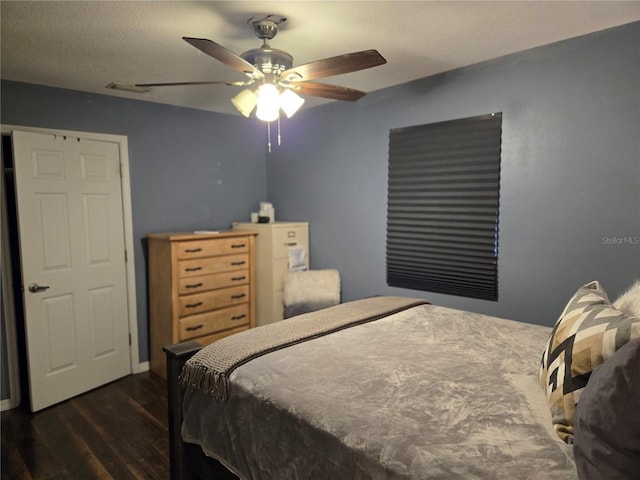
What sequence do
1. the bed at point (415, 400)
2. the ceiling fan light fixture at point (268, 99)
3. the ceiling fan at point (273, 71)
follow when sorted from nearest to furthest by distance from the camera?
the bed at point (415, 400)
the ceiling fan at point (273, 71)
the ceiling fan light fixture at point (268, 99)

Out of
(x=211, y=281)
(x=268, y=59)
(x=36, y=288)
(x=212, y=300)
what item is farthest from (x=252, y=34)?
(x=36, y=288)

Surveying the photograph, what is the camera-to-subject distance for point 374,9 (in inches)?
79.0

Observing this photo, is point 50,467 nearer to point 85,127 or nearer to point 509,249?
point 85,127

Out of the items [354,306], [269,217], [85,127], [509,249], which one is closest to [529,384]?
[354,306]

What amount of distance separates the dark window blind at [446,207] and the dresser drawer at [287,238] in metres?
0.99

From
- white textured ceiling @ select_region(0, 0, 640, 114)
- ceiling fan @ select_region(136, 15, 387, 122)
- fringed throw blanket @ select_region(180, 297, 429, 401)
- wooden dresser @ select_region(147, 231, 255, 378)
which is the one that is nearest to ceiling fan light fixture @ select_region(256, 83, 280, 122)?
ceiling fan @ select_region(136, 15, 387, 122)

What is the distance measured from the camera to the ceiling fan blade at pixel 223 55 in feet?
5.45

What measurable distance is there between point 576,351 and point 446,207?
6.23 feet

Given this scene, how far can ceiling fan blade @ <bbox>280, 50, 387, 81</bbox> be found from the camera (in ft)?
5.94

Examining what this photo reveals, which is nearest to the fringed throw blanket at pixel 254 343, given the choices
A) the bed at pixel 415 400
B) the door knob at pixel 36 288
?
the bed at pixel 415 400

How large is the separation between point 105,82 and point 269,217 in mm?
1911

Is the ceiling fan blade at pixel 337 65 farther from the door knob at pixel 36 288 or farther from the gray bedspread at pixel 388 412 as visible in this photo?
the door knob at pixel 36 288

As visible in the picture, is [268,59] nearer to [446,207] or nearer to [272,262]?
[446,207]

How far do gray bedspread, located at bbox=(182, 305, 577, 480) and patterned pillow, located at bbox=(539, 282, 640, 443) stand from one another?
0.06 m
